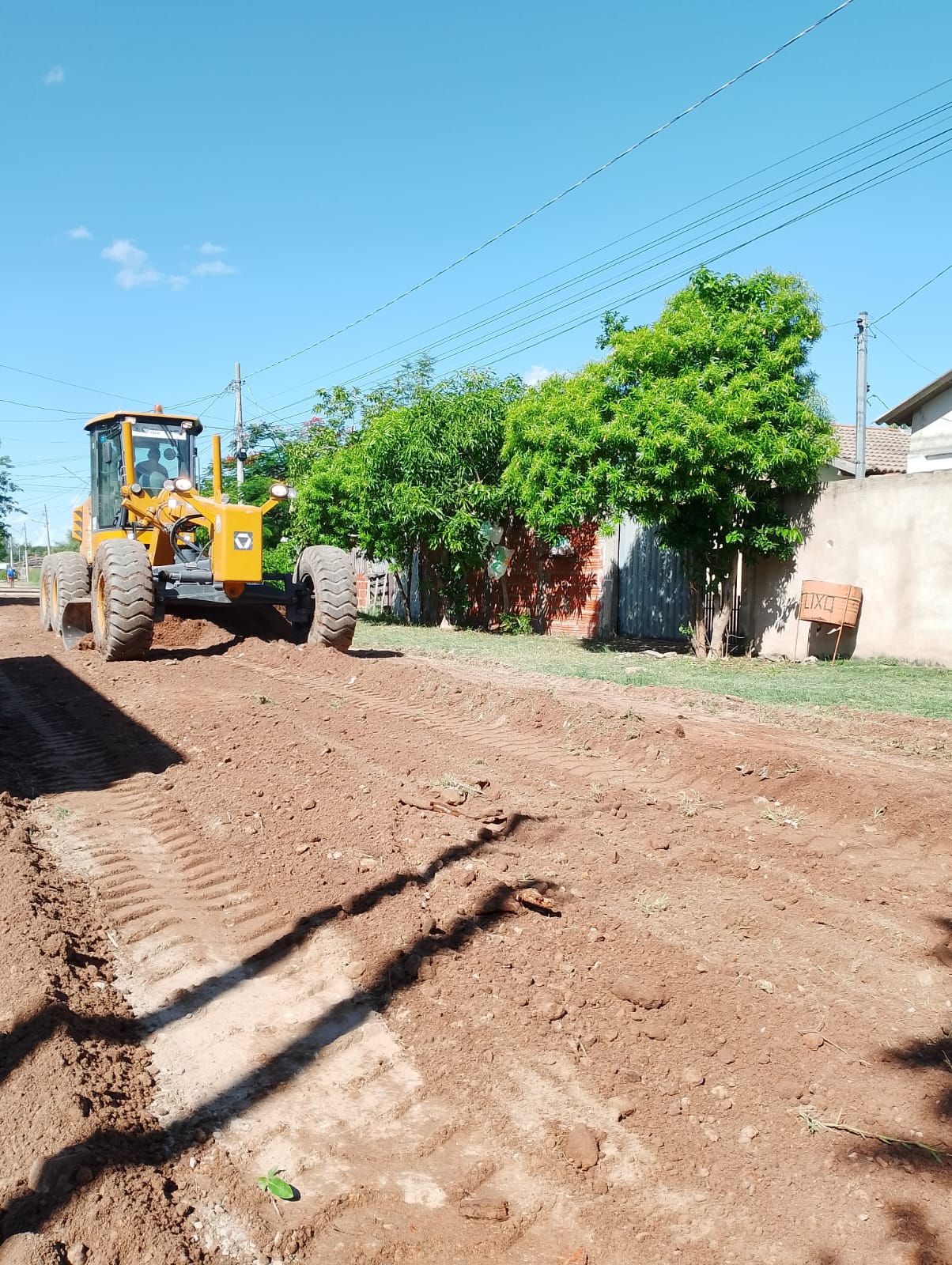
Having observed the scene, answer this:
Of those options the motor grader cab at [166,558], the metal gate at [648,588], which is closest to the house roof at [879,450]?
the metal gate at [648,588]

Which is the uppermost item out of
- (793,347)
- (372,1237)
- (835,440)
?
(793,347)

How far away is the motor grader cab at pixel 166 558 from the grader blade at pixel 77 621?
13mm

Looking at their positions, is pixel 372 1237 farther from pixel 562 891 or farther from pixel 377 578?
pixel 377 578

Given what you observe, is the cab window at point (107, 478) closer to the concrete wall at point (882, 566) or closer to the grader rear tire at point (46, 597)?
the grader rear tire at point (46, 597)

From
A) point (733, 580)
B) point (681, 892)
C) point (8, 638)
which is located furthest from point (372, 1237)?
point (8, 638)

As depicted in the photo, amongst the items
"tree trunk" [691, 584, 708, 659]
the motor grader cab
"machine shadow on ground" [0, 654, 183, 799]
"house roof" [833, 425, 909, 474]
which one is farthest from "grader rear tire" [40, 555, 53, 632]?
"house roof" [833, 425, 909, 474]

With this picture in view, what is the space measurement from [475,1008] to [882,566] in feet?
35.7

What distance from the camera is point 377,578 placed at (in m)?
26.5

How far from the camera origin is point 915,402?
2217 cm

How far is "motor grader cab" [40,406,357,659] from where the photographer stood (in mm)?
10492

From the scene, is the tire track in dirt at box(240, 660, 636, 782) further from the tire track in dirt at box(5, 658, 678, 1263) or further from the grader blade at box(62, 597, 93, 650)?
the grader blade at box(62, 597, 93, 650)

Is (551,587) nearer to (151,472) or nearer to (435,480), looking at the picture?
(435,480)

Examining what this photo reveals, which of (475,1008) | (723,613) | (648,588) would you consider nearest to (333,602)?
(723,613)

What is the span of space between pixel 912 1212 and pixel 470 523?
16569 mm
